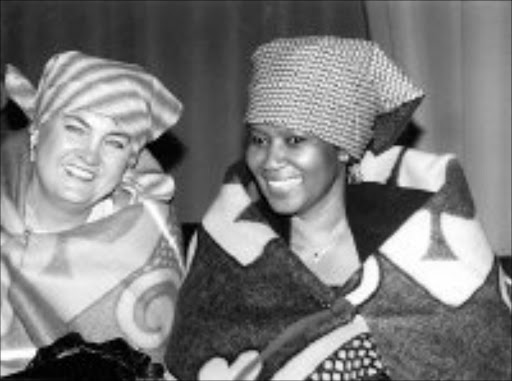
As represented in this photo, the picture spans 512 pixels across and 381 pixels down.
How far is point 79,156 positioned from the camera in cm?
175

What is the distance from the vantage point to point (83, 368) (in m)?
1.55

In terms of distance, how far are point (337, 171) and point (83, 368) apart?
522 millimetres

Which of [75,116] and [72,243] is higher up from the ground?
[75,116]

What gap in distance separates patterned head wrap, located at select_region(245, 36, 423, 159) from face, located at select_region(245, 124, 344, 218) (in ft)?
0.07

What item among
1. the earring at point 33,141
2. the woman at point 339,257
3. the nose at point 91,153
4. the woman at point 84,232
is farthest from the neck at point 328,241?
the earring at point 33,141

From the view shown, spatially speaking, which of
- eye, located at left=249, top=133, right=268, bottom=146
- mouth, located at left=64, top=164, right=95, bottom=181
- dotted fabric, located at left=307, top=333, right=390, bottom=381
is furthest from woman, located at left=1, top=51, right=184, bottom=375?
dotted fabric, located at left=307, top=333, right=390, bottom=381

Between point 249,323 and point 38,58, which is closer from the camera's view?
point 249,323

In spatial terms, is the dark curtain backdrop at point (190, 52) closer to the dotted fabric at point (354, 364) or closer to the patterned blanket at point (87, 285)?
the patterned blanket at point (87, 285)

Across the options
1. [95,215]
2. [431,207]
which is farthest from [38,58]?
[431,207]

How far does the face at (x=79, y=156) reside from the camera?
69.0 inches

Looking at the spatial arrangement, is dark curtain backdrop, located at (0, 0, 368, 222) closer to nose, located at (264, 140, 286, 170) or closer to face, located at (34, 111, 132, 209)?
face, located at (34, 111, 132, 209)

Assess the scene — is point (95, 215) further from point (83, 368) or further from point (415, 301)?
point (415, 301)

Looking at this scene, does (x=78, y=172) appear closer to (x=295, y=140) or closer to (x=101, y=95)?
(x=101, y=95)

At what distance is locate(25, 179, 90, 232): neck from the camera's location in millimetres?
1820
